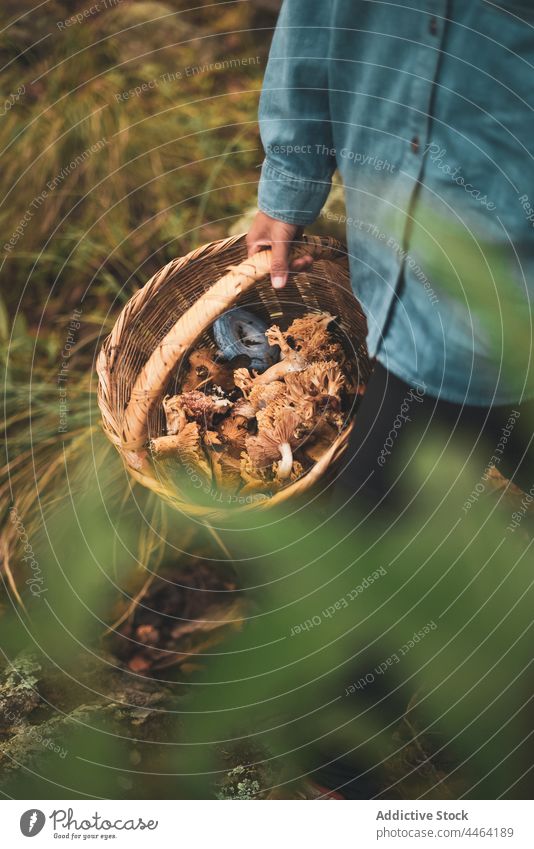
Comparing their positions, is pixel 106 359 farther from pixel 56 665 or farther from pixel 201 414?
pixel 56 665

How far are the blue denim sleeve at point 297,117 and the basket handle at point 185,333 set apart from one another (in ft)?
0.23

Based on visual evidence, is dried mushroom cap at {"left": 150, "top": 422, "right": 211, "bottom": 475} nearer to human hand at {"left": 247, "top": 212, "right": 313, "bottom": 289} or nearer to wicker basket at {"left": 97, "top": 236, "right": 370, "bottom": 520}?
wicker basket at {"left": 97, "top": 236, "right": 370, "bottom": 520}

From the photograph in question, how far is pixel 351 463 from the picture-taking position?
105 cm

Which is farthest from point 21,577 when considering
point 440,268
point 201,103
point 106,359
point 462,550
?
point 201,103

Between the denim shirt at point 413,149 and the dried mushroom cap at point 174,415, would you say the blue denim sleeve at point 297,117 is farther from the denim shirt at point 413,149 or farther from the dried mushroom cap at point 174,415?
the dried mushroom cap at point 174,415

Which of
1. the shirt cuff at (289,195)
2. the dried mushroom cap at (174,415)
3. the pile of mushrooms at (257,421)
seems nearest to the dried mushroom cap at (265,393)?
the pile of mushrooms at (257,421)

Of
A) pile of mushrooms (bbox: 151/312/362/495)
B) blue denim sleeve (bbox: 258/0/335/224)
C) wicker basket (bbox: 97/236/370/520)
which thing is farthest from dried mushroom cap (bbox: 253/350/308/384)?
blue denim sleeve (bbox: 258/0/335/224)

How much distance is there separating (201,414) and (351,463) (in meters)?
0.24

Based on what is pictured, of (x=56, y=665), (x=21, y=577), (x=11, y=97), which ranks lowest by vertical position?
(x=56, y=665)

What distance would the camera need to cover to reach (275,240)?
103 centimetres

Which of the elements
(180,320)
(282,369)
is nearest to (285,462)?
(282,369)

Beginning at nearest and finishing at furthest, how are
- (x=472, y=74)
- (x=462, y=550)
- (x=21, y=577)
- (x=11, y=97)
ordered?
(x=462, y=550) < (x=472, y=74) < (x=21, y=577) < (x=11, y=97)

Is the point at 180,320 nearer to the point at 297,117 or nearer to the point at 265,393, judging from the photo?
the point at 265,393
